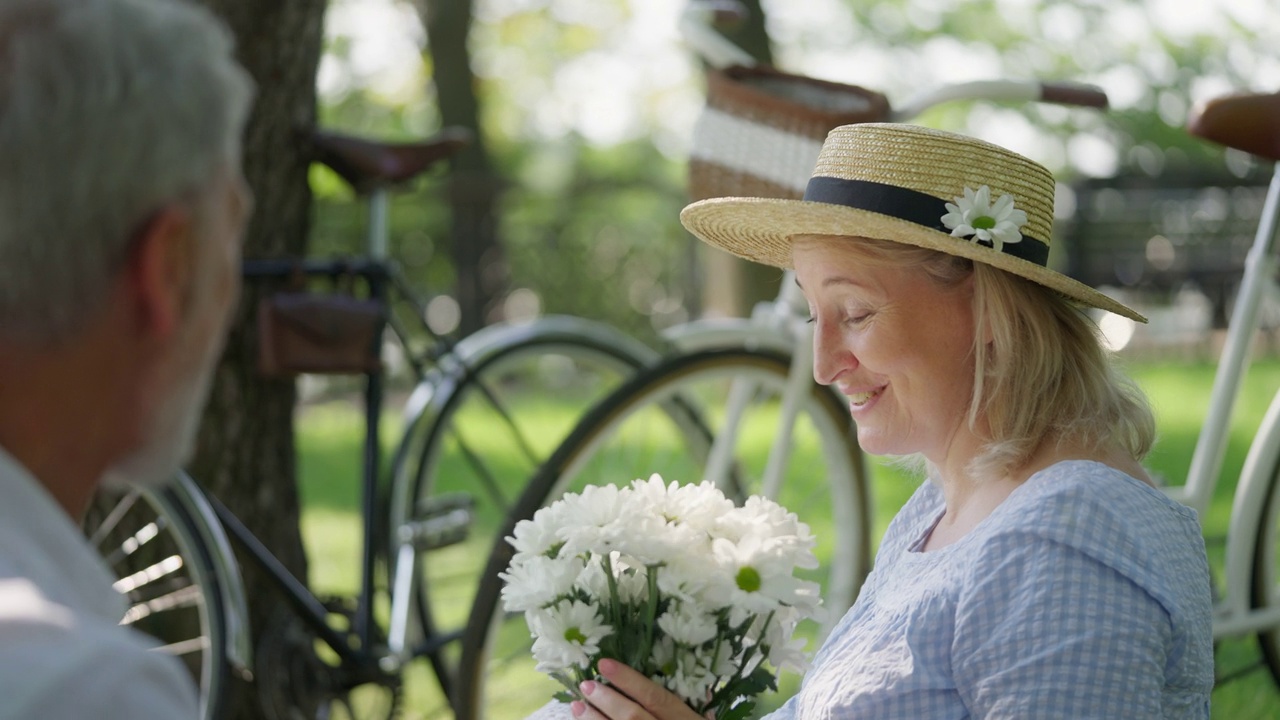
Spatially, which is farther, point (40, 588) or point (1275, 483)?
point (1275, 483)

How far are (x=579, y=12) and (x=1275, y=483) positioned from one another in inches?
727

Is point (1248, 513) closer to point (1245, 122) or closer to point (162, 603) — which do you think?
point (1245, 122)

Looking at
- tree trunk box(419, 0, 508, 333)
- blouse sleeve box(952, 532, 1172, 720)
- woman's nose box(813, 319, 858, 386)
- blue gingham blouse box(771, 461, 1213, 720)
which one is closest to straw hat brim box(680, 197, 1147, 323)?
→ woman's nose box(813, 319, 858, 386)

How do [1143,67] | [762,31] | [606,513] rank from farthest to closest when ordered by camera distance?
[1143,67] < [762,31] < [606,513]

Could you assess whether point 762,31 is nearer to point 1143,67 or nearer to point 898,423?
point 898,423

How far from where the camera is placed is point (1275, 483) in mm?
3301

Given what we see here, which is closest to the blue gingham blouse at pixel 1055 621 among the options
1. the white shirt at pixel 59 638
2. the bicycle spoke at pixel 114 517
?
the white shirt at pixel 59 638

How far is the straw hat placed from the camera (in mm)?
1974

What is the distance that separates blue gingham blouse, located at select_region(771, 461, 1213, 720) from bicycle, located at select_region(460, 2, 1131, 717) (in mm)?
1217

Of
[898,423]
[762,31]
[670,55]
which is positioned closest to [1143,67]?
[670,55]

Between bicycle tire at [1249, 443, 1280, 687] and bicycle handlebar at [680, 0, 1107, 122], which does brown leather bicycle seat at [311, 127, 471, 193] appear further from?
bicycle tire at [1249, 443, 1280, 687]

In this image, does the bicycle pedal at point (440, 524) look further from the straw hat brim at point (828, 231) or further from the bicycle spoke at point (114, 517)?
the straw hat brim at point (828, 231)

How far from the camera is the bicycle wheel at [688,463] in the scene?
299cm

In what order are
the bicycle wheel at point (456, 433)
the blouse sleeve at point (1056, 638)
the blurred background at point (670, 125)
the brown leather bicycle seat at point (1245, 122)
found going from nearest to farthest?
the blouse sleeve at point (1056, 638) < the brown leather bicycle seat at point (1245, 122) < the bicycle wheel at point (456, 433) < the blurred background at point (670, 125)
